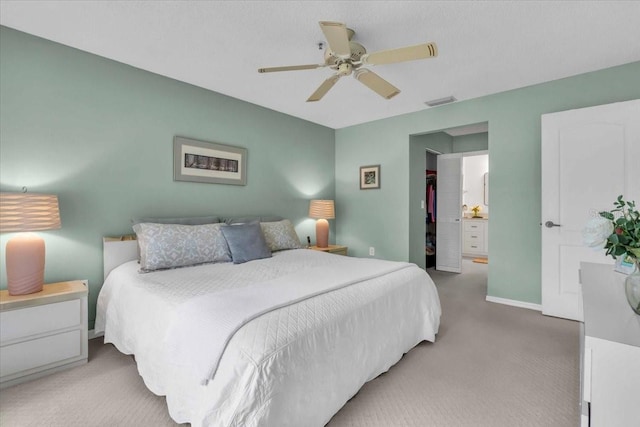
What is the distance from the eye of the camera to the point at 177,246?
2469mm

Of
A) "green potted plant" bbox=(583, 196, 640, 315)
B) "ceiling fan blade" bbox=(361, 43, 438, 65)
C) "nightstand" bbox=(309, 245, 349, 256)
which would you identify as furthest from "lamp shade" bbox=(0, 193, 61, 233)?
"green potted plant" bbox=(583, 196, 640, 315)

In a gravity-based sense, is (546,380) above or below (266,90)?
below

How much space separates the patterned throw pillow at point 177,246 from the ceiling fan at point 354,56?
4.87 feet

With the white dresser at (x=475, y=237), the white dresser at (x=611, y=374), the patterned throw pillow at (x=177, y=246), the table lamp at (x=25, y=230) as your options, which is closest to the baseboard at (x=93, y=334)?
the table lamp at (x=25, y=230)

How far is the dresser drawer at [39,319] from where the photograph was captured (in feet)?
6.16

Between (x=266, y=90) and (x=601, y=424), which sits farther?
(x=266, y=90)

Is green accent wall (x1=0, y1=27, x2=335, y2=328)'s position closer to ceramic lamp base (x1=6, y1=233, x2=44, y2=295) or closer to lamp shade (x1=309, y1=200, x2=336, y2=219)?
ceramic lamp base (x1=6, y1=233, x2=44, y2=295)

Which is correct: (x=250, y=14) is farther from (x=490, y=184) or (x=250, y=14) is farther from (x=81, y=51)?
(x=490, y=184)

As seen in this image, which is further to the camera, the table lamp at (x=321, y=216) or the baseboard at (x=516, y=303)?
the table lamp at (x=321, y=216)

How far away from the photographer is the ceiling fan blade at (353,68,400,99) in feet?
7.35

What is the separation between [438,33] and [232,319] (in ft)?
7.91

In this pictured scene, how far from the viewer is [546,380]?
1.95m

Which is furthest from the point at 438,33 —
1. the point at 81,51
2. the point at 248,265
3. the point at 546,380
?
the point at 81,51

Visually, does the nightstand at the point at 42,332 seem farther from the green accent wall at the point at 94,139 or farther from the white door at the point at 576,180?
the white door at the point at 576,180
